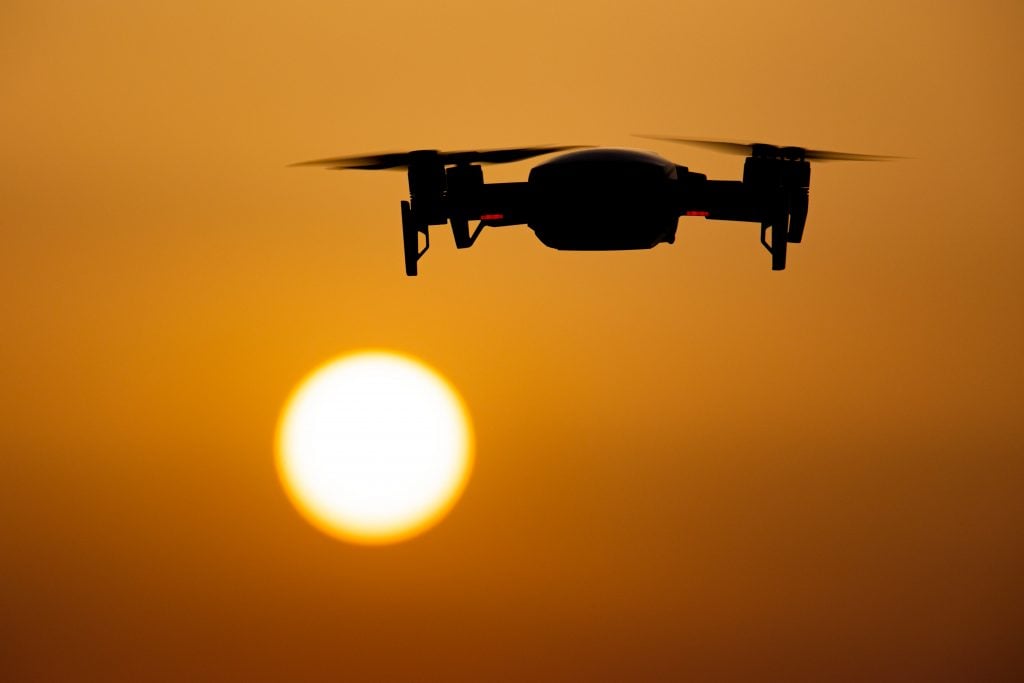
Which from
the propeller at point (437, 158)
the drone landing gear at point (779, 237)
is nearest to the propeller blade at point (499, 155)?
the propeller at point (437, 158)

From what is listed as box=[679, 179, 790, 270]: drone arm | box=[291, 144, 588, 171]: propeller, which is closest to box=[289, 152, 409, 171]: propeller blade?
box=[291, 144, 588, 171]: propeller

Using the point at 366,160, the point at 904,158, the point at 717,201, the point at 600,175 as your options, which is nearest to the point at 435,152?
the point at 366,160

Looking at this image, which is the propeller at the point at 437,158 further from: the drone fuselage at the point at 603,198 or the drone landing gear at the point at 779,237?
the drone landing gear at the point at 779,237

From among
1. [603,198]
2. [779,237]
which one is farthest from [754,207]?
[603,198]

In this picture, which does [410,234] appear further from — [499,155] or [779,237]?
[779,237]

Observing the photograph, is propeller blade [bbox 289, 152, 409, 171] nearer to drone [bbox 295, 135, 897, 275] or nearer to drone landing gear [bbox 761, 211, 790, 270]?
drone [bbox 295, 135, 897, 275]

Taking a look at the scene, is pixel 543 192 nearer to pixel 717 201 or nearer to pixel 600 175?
pixel 600 175
